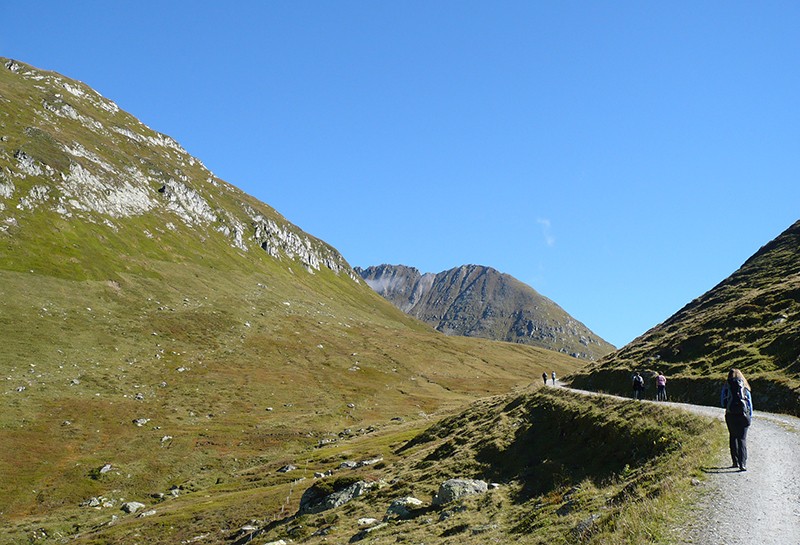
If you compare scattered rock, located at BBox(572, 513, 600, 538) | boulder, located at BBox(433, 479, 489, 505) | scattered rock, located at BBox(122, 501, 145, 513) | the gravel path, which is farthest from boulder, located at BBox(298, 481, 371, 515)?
the gravel path

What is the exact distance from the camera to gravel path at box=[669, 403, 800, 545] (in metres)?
13.1

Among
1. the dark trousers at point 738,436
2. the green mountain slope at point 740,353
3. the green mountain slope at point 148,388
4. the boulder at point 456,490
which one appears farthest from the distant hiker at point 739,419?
the green mountain slope at point 148,388

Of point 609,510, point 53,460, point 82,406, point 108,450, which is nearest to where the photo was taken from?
point 609,510

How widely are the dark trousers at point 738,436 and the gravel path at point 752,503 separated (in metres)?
0.43

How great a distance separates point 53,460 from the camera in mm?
76438

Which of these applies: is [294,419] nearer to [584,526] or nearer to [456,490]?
[456,490]

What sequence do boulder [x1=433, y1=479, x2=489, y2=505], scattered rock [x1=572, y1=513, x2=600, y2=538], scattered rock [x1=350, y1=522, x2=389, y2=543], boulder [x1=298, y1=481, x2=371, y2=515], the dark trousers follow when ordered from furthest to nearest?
boulder [x1=298, y1=481, x2=371, y2=515] → boulder [x1=433, y1=479, x2=489, y2=505] → scattered rock [x1=350, y1=522, x2=389, y2=543] → the dark trousers → scattered rock [x1=572, y1=513, x2=600, y2=538]

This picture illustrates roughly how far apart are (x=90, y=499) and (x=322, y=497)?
1594 inches

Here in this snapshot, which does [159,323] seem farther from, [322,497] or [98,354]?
[322,497]

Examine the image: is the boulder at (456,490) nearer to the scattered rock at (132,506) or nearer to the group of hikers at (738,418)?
the group of hikers at (738,418)

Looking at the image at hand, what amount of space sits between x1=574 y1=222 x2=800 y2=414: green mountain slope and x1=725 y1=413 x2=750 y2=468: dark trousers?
18.2 metres

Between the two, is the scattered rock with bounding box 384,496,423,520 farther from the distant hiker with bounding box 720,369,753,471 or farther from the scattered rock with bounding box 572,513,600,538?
the distant hiker with bounding box 720,369,753,471

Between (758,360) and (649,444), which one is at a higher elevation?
(758,360)

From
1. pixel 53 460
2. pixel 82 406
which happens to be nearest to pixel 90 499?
pixel 53 460
